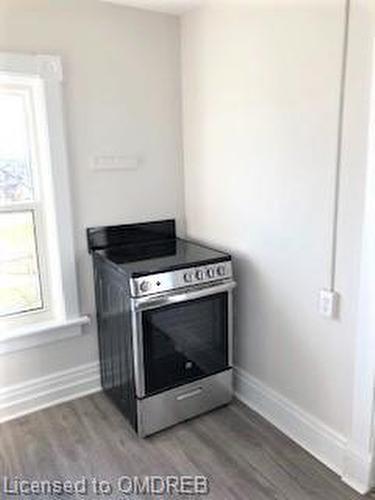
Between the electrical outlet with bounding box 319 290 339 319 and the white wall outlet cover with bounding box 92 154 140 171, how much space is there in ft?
4.44

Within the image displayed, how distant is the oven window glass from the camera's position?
218 centimetres

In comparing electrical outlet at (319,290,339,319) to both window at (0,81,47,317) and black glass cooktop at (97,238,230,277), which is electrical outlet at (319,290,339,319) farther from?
window at (0,81,47,317)

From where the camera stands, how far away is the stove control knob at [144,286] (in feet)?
6.80

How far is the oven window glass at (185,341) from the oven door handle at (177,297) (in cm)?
3

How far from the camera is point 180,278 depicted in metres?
2.18

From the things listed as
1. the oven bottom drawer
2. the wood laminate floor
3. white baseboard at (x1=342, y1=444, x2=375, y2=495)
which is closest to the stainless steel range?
the oven bottom drawer

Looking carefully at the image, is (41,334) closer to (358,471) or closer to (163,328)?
(163,328)

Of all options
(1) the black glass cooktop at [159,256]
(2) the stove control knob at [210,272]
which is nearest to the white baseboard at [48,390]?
(1) the black glass cooktop at [159,256]

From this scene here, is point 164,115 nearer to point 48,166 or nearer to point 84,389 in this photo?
point 48,166

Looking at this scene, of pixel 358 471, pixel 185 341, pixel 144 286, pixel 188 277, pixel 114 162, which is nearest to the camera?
pixel 358 471

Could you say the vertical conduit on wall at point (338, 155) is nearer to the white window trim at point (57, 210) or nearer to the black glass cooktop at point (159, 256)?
the black glass cooktop at point (159, 256)

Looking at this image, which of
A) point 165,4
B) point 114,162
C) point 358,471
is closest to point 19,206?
point 114,162

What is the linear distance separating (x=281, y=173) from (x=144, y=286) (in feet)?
2.83

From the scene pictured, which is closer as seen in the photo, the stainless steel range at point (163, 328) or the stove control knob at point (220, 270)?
the stainless steel range at point (163, 328)
